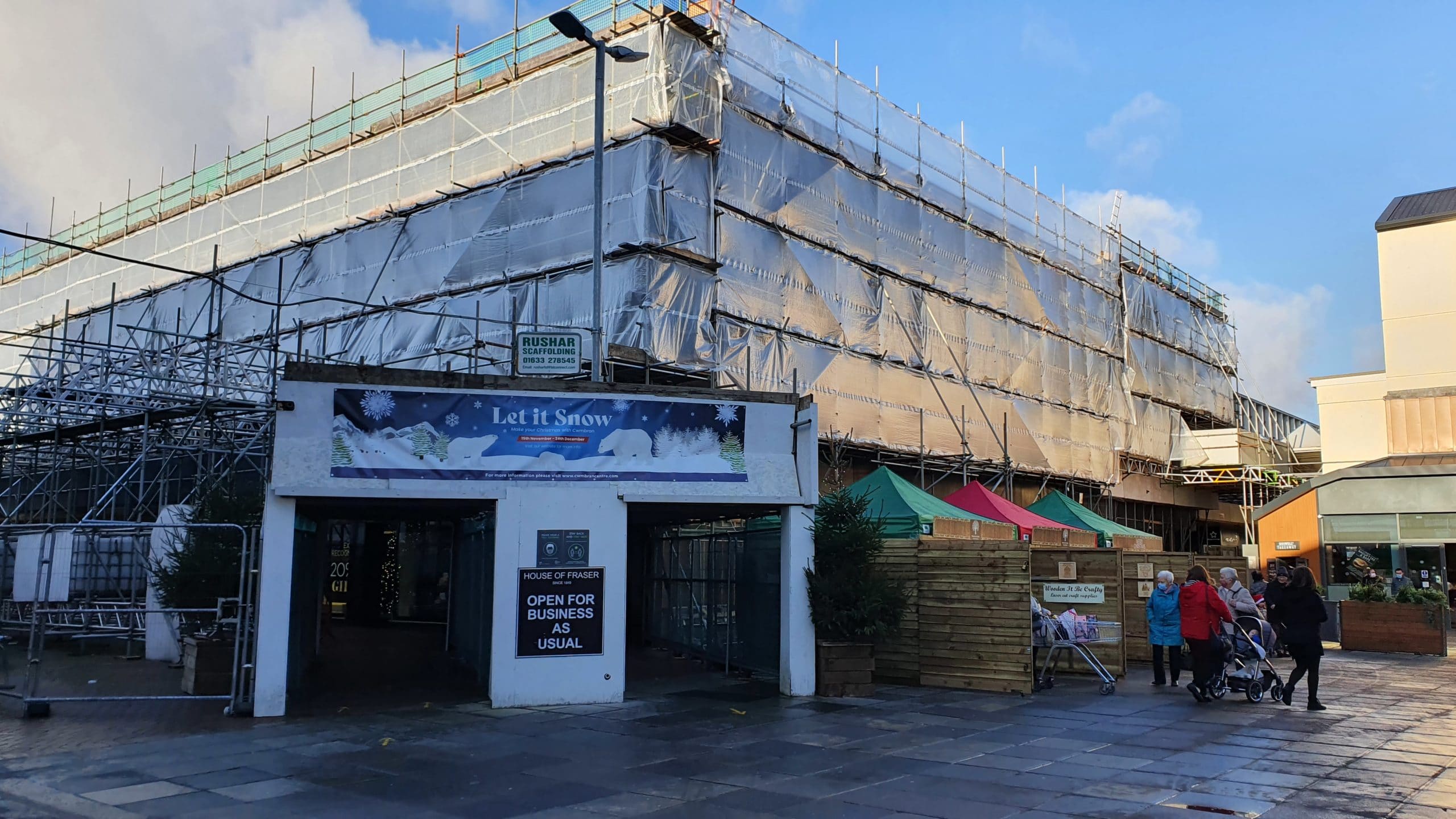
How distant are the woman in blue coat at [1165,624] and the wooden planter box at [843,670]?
4383mm

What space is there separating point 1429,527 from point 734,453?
2497 centimetres

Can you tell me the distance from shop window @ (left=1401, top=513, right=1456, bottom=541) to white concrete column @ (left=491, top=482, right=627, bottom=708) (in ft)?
86.1

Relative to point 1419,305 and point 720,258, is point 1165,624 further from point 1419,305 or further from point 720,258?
point 1419,305

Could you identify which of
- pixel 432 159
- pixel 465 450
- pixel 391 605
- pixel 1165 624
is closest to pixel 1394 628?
pixel 1165 624

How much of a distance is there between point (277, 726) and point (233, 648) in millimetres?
2004

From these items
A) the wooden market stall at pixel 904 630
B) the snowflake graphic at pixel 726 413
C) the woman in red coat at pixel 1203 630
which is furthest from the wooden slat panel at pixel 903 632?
the woman in red coat at pixel 1203 630

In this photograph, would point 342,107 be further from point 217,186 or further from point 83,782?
point 83,782

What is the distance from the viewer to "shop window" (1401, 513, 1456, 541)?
29.3 m

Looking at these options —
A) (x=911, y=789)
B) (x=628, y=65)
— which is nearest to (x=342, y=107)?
(x=628, y=65)

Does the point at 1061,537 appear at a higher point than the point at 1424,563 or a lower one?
higher

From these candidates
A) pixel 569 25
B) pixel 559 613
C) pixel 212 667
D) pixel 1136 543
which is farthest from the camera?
pixel 1136 543

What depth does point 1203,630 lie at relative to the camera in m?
13.8

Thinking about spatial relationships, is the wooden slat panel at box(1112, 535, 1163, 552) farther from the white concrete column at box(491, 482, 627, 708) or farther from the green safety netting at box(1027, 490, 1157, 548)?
the white concrete column at box(491, 482, 627, 708)

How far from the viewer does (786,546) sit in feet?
47.1
